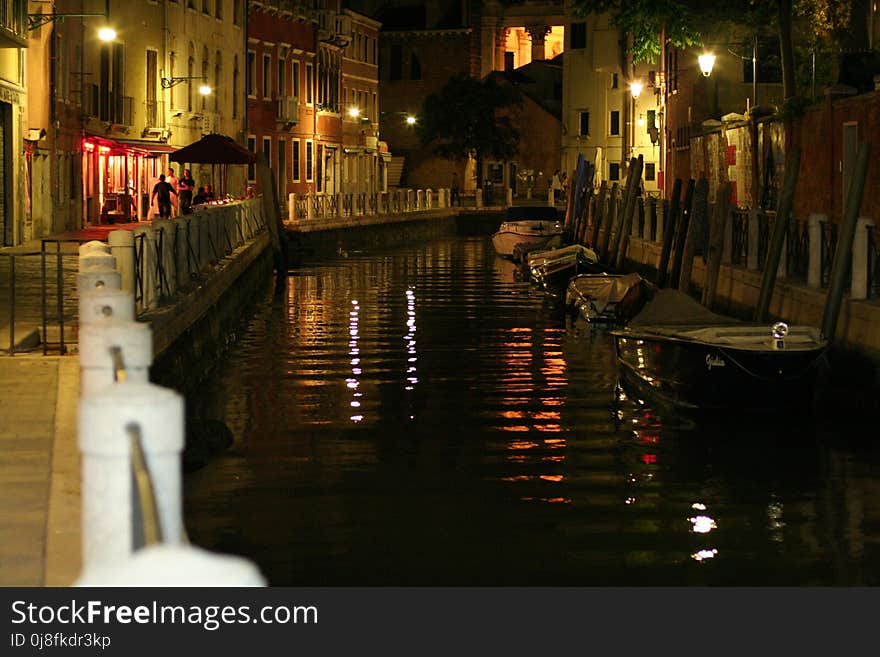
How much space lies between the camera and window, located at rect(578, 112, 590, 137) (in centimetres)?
7825

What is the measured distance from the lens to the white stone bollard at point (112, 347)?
625 centimetres

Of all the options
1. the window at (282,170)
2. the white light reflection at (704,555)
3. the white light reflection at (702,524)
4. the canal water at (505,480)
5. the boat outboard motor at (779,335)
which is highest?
the window at (282,170)

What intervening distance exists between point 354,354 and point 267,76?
1759 inches

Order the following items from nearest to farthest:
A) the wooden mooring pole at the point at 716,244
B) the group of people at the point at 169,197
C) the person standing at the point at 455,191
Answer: the wooden mooring pole at the point at 716,244 < the group of people at the point at 169,197 < the person standing at the point at 455,191

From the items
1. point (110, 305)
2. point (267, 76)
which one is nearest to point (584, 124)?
point (267, 76)

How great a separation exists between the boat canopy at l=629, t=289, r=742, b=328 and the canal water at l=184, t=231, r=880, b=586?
3.13 feet

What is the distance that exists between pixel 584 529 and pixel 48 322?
7.82 meters

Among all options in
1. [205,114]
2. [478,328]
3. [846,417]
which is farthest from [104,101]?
[846,417]

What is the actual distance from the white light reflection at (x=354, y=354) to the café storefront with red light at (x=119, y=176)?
41.5ft

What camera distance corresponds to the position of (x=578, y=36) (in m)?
77.9

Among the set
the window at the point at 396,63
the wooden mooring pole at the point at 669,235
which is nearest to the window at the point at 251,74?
the window at the point at 396,63

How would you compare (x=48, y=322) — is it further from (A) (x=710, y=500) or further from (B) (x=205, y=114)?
(B) (x=205, y=114)

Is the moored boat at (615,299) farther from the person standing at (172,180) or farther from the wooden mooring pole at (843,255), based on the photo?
the person standing at (172,180)
